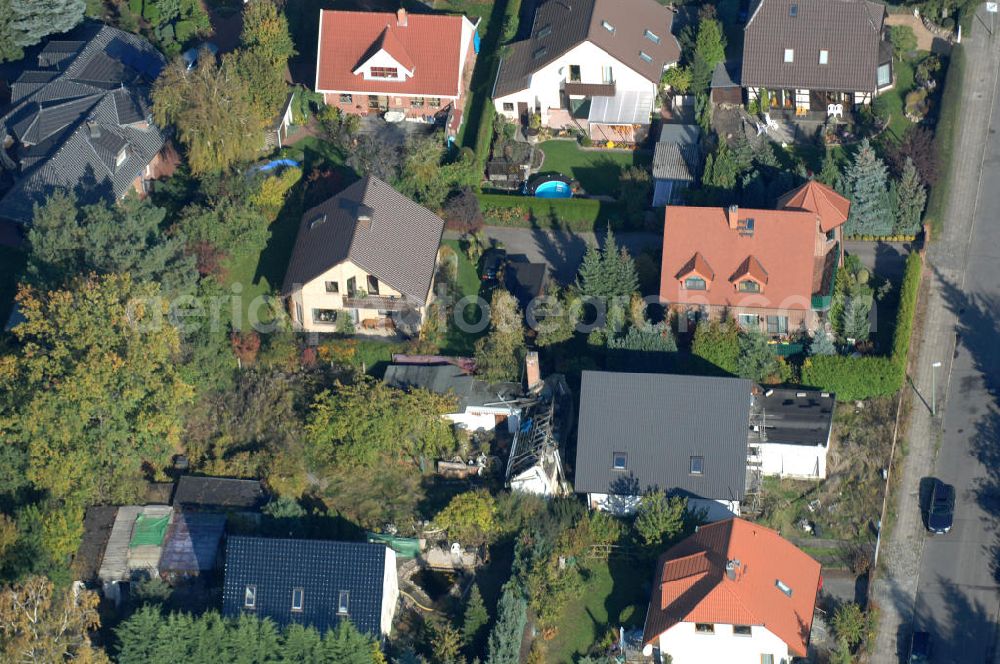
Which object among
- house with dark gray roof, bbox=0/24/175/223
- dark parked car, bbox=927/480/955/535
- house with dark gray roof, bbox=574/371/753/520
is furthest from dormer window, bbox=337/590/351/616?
house with dark gray roof, bbox=0/24/175/223

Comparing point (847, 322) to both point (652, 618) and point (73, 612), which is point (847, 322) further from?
point (73, 612)

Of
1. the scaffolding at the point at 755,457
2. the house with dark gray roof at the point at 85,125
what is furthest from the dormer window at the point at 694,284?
the house with dark gray roof at the point at 85,125

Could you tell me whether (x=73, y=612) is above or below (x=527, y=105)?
below

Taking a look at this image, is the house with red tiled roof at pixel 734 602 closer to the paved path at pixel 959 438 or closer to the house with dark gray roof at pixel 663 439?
the house with dark gray roof at pixel 663 439

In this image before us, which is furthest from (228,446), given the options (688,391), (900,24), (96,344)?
(900,24)

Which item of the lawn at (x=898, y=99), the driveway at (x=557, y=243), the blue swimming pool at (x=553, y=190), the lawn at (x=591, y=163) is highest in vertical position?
the lawn at (x=898, y=99)
